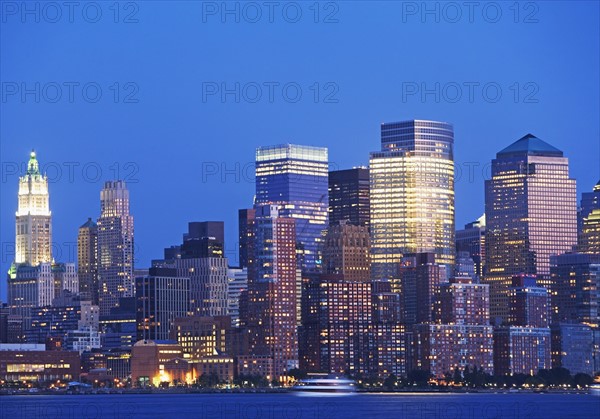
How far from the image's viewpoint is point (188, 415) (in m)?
198

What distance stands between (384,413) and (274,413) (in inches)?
465

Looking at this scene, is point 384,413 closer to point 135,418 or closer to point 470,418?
point 470,418

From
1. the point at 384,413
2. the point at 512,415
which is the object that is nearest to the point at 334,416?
the point at 384,413

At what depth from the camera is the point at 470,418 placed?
7451 inches

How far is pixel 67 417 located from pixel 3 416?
690 centimetres

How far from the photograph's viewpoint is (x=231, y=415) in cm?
19950

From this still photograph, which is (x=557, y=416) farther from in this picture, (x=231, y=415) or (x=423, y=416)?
(x=231, y=415)

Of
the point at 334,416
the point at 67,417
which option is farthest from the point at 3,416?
the point at 334,416

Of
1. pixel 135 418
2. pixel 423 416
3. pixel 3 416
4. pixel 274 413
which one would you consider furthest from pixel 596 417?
pixel 3 416

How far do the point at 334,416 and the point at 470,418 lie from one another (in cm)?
1354

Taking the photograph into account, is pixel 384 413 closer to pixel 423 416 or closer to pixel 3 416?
pixel 423 416

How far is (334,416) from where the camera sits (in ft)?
627

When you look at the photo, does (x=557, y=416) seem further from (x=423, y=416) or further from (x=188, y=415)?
(x=188, y=415)

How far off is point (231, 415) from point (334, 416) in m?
13.6
